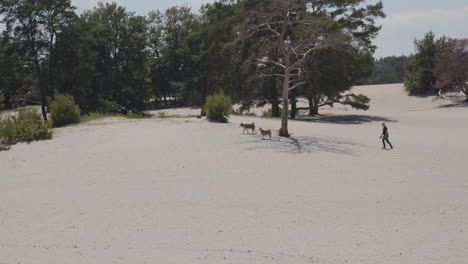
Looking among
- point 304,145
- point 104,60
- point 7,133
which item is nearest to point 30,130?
point 7,133

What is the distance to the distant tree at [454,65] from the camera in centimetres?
4075

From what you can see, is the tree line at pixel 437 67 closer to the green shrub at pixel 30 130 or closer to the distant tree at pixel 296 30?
the distant tree at pixel 296 30

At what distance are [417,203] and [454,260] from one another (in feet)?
11.5

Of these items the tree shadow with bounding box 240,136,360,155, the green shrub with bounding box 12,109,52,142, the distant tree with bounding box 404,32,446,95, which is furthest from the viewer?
the distant tree with bounding box 404,32,446,95

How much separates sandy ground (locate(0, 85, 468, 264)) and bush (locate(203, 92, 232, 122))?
156 inches

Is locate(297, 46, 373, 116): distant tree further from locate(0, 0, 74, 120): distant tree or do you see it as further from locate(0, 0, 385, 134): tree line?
locate(0, 0, 74, 120): distant tree

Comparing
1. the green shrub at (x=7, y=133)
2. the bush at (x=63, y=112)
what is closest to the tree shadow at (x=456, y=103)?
the bush at (x=63, y=112)

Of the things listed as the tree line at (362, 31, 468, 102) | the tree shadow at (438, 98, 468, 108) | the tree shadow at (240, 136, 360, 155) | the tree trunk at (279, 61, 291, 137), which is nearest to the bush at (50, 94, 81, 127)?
the tree shadow at (240, 136, 360, 155)

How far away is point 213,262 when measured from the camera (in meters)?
6.59

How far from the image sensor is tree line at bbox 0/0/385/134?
31844mm

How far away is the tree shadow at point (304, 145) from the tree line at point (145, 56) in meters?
4.75

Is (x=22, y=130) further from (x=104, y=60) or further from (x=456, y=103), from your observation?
(x=456, y=103)

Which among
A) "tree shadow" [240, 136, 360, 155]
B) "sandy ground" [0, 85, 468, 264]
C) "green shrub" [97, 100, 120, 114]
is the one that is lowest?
"sandy ground" [0, 85, 468, 264]

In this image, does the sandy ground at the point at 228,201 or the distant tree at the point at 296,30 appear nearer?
the sandy ground at the point at 228,201
